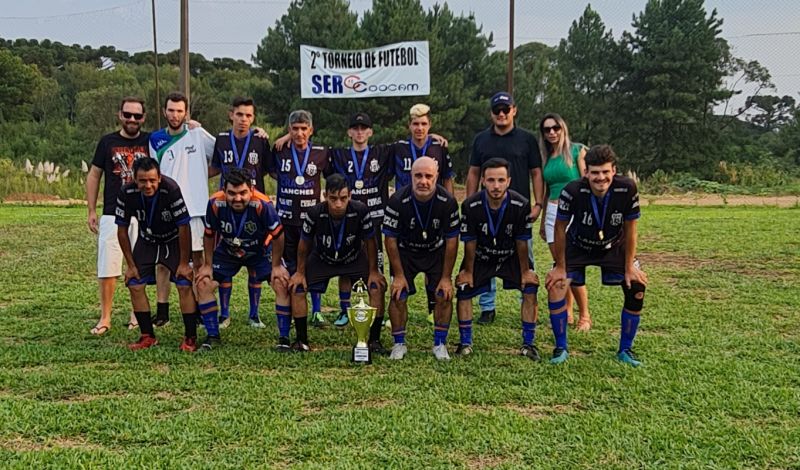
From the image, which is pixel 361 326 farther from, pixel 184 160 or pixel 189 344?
pixel 184 160

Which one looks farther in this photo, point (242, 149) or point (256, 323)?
point (256, 323)

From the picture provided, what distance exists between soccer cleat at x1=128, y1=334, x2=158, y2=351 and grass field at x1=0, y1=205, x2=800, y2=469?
3.9 inches

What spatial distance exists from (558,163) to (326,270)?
2.09 meters

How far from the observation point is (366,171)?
5840 mm

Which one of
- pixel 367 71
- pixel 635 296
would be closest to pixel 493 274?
pixel 635 296

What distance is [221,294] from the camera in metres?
6.17

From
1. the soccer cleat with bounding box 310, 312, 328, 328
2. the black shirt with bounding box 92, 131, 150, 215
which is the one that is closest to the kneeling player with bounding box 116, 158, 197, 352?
the black shirt with bounding box 92, 131, 150, 215

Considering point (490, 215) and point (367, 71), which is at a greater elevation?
point (367, 71)

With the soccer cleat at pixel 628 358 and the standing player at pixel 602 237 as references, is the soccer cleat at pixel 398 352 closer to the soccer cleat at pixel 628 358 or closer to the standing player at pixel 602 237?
the standing player at pixel 602 237

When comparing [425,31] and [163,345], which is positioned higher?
[425,31]

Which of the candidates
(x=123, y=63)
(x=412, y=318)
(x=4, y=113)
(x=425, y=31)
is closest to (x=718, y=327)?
(x=412, y=318)

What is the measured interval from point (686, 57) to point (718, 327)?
102ft

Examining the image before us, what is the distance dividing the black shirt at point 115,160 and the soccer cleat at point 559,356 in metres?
3.58

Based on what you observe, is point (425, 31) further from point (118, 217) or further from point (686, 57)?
point (118, 217)
